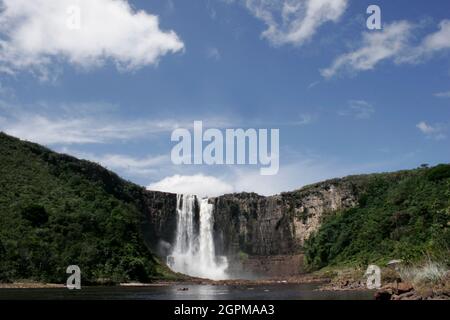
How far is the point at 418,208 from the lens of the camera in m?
103

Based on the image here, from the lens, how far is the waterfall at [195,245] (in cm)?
13375

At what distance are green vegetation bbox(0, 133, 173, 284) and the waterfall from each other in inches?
501

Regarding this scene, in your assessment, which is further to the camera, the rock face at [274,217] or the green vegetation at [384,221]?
the rock face at [274,217]

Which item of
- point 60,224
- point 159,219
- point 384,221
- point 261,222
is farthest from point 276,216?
point 60,224

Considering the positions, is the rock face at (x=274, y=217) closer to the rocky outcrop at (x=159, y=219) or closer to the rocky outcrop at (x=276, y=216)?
the rocky outcrop at (x=276, y=216)

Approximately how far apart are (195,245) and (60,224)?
159ft

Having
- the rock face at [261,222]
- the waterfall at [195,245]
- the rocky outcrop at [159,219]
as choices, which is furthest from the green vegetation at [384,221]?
the rocky outcrop at [159,219]

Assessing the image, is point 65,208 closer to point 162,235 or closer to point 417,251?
point 162,235

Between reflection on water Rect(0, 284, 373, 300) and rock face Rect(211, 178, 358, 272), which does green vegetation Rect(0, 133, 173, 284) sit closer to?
reflection on water Rect(0, 284, 373, 300)

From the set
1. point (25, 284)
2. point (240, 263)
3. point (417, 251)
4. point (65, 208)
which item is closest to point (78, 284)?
point (25, 284)

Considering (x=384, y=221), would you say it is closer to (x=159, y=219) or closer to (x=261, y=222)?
(x=261, y=222)

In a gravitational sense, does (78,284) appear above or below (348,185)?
below

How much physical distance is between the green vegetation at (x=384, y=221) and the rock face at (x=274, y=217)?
4.28 metres
